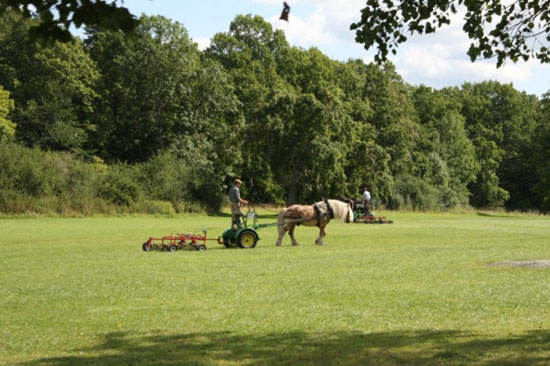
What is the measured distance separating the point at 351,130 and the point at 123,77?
72.8 ft

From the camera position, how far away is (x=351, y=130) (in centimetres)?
6631

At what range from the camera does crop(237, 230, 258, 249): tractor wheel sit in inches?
929

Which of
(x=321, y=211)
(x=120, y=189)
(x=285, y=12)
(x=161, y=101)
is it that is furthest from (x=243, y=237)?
(x=161, y=101)

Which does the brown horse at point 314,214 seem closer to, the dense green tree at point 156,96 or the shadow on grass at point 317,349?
the shadow on grass at point 317,349

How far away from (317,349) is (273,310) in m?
2.76

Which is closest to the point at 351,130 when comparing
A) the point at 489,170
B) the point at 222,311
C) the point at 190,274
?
the point at 489,170

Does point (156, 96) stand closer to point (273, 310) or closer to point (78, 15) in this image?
Result: point (273, 310)

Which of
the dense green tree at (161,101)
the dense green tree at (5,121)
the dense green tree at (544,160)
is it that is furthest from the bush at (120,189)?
the dense green tree at (544,160)

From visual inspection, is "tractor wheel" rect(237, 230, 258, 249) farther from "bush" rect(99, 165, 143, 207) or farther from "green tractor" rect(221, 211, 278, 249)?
"bush" rect(99, 165, 143, 207)

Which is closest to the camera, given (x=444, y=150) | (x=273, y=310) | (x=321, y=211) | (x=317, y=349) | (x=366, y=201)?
(x=317, y=349)

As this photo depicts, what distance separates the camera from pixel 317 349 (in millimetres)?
8633

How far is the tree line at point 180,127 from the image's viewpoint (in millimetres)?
55938

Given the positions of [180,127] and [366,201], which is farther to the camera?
[180,127]

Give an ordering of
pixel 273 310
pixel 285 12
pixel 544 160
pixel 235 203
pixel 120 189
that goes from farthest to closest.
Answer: pixel 120 189, pixel 544 160, pixel 235 203, pixel 273 310, pixel 285 12
